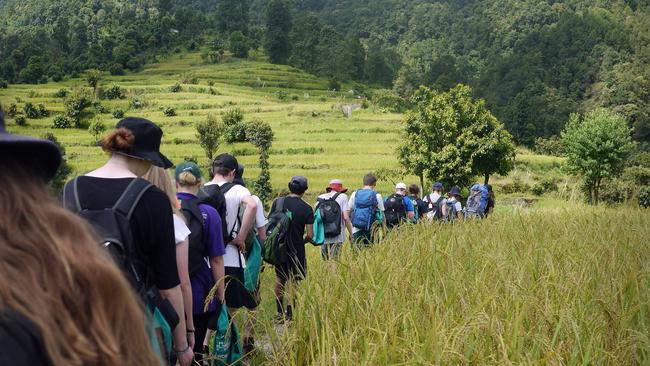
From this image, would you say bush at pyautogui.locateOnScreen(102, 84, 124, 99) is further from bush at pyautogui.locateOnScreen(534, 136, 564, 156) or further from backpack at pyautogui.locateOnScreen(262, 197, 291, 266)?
backpack at pyautogui.locateOnScreen(262, 197, 291, 266)

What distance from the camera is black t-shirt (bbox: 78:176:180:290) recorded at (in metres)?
2.48

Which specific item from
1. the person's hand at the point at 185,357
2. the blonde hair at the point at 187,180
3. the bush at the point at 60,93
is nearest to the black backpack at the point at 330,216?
the blonde hair at the point at 187,180

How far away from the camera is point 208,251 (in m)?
3.91

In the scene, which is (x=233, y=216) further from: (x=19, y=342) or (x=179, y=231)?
(x=19, y=342)

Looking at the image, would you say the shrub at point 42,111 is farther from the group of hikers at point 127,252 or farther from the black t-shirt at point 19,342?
the black t-shirt at point 19,342

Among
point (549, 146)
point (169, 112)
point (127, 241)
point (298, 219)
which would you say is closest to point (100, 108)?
point (169, 112)

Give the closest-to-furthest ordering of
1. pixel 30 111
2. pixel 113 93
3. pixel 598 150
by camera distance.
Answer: pixel 598 150 < pixel 30 111 < pixel 113 93

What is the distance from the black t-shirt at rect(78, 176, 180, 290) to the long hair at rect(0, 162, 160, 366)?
1.47m

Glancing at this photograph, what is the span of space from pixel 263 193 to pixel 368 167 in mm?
9415

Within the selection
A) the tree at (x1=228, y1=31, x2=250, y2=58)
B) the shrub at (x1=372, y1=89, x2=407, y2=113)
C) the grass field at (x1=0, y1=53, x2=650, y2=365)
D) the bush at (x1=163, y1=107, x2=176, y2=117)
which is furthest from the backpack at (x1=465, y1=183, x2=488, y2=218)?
the tree at (x1=228, y1=31, x2=250, y2=58)

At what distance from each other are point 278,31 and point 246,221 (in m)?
103

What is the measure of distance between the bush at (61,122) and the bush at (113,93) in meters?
12.3

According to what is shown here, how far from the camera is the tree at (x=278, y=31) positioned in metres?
103

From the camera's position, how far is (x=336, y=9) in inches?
6575
